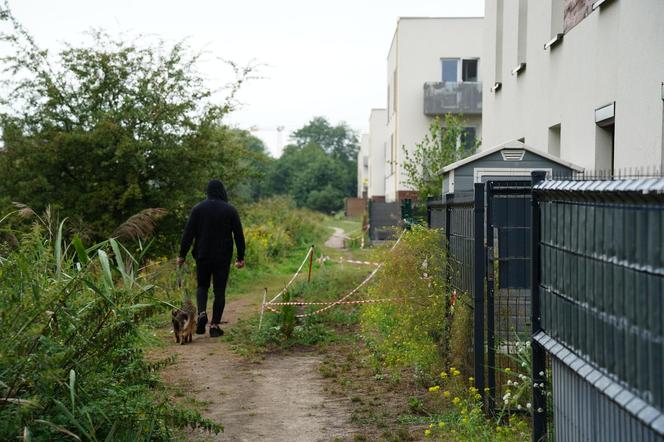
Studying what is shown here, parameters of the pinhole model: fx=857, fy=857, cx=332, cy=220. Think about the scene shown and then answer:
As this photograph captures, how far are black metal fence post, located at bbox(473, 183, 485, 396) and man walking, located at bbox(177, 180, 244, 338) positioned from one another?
16.1 ft

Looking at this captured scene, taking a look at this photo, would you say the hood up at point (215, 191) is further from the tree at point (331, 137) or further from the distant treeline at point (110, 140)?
the tree at point (331, 137)

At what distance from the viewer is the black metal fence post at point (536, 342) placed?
4430 mm

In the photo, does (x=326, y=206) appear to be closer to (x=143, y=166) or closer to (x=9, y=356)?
(x=143, y=166)

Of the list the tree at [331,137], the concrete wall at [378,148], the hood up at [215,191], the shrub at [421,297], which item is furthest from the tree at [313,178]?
the shrub at [421,297]

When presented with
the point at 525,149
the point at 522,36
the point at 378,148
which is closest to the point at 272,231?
the point at 522,36

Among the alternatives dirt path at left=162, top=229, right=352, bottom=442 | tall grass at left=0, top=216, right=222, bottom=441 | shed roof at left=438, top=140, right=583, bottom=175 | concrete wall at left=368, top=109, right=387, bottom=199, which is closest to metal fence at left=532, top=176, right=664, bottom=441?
tall grass at left=0, top=216, right=222, bottom=441

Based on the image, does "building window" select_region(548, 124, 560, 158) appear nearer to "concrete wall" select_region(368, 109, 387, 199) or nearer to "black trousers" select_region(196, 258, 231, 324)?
"black trousers" select_region(196, 258, 231, 324)

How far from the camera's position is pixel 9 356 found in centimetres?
404

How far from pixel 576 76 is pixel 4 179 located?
929cm

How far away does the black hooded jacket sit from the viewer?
10578mm

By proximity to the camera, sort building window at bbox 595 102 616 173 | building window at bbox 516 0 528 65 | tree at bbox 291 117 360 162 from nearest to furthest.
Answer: building window at bbox 595 102 616 173 → building window at bbox 516 0 528 65 → tree at bbox 291 117 360 162

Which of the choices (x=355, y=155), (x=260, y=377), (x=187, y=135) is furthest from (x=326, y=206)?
(x=260, y=377)

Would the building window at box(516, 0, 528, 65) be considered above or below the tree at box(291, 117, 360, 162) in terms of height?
below

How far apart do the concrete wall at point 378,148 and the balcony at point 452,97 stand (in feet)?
80.0
